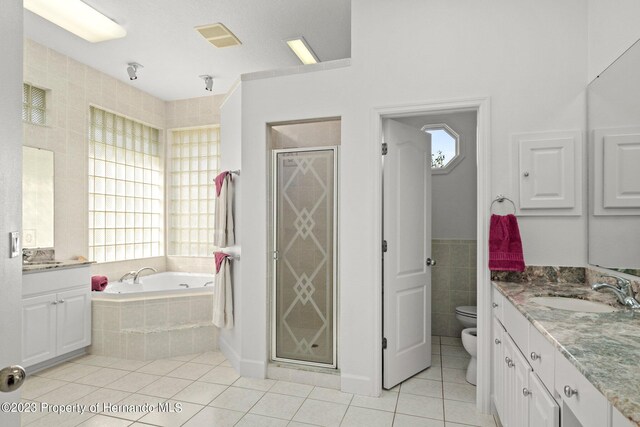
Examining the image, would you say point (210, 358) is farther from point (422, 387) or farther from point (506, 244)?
point (506, 244)

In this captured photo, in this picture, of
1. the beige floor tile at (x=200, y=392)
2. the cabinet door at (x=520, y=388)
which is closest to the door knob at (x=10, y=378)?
the cabinet door at (x=520, y=388)

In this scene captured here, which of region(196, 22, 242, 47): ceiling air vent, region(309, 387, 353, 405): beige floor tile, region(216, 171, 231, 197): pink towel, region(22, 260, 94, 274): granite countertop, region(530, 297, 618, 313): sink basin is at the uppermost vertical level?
region(196, 22, 242, 47): ceiling air vent

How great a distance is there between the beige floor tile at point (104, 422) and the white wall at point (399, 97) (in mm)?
950

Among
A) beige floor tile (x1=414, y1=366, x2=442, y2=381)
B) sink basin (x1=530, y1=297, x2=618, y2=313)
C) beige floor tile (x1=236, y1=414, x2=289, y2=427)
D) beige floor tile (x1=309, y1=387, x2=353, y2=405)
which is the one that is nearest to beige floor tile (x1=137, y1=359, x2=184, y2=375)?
beige floor tile (x1=236, y1=414, x2=289, y2=427)

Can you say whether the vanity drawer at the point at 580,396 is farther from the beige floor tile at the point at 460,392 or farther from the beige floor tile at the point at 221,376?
the beige floor tile at the point at 221,376

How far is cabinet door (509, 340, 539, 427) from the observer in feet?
5.20

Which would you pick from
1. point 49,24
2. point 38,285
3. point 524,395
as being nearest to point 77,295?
point 38,285

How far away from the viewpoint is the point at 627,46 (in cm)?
191

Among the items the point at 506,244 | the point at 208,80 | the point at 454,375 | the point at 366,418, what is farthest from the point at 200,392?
the point at 208,80

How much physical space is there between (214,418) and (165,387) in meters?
0.68

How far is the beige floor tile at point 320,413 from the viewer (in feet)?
7.68

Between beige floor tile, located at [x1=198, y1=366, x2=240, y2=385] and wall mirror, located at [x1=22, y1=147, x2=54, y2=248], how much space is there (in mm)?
2114

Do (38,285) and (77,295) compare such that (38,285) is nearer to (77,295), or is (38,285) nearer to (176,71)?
(77,295)

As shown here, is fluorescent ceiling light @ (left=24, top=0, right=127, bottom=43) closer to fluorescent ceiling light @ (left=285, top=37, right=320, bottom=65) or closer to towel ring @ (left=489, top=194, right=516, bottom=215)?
fluorescent ceiling light @ (left=285, top=37, right=320, bottom=65)
